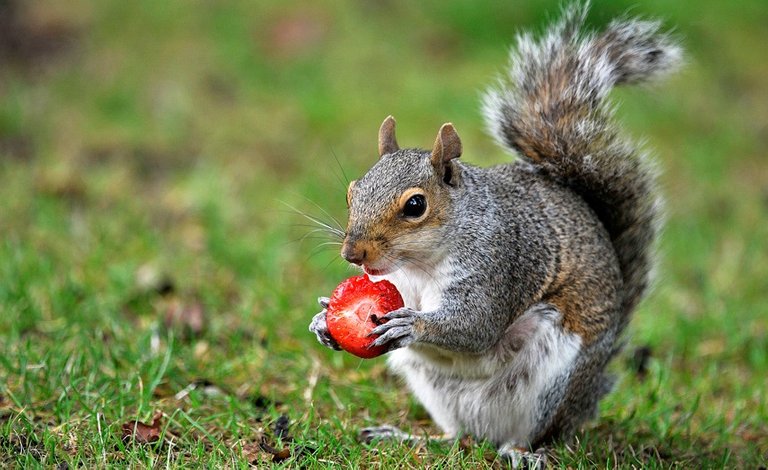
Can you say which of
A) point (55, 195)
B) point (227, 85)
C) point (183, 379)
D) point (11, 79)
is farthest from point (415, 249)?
point (11, 79)

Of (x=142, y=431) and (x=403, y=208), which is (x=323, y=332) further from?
(x=142, y=431)

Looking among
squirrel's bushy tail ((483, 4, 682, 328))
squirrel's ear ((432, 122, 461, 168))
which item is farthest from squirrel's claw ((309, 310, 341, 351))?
squirrel's bushy tail ((483, 4, 682, 328))

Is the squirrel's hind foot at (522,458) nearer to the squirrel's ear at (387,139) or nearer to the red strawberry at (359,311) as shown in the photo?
the red strawberry at (359,311)

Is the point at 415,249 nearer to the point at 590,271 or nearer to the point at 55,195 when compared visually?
the point at 590,271

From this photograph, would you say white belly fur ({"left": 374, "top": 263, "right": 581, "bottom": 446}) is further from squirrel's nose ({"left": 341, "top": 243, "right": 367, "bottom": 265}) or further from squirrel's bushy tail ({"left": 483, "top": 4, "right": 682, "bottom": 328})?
squirrel's bushy tail ({"left": 483, "top": 4, "right": 682, "bottom": 328})

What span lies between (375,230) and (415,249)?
11cm

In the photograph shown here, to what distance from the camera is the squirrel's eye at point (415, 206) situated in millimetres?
2096

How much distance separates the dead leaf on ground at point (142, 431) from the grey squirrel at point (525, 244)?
1.43 feet

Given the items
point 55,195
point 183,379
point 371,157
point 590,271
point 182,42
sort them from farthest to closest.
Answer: point 182,42 < point 371,157 < point 55,195 < point 183,379 < point 590,271

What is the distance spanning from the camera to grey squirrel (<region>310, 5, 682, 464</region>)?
2.12m

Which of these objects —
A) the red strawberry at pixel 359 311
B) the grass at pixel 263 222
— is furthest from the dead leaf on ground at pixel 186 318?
the red strawberry at pixel 359 311

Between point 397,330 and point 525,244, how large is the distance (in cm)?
45

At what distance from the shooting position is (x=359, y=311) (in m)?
2.08

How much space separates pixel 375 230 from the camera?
2051 mm
